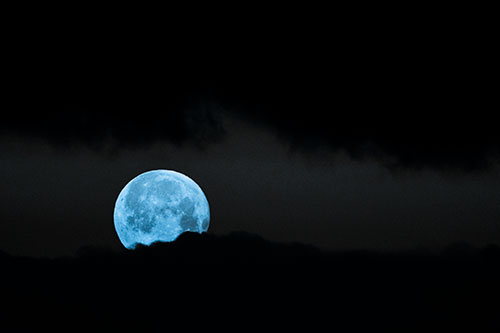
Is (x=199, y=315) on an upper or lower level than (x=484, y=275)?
lower

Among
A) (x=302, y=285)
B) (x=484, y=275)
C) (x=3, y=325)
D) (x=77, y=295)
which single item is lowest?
(x=3, y=325)

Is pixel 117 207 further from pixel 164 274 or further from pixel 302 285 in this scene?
pixel 302 285

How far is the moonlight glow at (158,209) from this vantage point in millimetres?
23453

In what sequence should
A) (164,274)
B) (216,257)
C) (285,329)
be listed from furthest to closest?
(216,257), (164,274), (285,329)

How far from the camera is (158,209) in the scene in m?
23.5

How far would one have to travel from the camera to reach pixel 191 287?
27.6 meters

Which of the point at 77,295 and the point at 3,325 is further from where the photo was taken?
the point at 77,295

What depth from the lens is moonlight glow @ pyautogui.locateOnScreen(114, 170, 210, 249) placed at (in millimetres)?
23453

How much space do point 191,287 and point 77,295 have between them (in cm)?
582

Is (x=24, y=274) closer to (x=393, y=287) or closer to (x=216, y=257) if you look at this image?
(x=216, y=257)

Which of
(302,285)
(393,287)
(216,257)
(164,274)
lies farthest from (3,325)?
(393,287)

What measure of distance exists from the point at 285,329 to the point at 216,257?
9.04m

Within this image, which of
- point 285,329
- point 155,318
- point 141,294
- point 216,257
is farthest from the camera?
point 216,257

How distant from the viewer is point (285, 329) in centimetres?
2264
